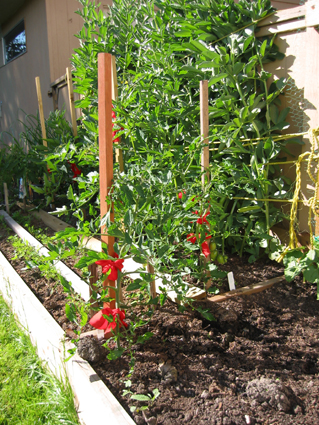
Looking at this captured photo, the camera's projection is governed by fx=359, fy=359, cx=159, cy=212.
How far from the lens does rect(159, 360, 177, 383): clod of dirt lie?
4.60ft

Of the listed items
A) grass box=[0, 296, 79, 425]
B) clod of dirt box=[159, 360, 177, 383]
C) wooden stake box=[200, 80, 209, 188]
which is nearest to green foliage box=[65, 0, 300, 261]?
wooden stake box=[200, 80, 209, 188]

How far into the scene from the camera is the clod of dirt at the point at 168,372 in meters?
1.40

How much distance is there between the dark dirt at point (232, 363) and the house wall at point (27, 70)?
6.02 meters

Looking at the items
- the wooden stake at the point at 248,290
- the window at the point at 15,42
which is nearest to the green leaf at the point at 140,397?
the wooden stake at the point at 248,290

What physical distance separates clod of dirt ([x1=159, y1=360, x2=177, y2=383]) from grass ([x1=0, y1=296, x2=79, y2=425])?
381 millimetres

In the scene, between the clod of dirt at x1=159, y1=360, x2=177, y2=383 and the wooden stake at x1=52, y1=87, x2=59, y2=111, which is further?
the wooden stake at x1=52, y1=87, x2=59, y2=111

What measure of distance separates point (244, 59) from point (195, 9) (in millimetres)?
467

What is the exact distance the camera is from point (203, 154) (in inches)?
73.5

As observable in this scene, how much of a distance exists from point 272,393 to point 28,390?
1.07m

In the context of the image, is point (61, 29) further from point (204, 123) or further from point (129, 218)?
point (129, 218)

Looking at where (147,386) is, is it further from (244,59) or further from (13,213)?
(13,213)

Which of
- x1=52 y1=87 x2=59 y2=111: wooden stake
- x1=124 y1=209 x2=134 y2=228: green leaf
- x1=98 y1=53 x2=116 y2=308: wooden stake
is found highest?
x1=52 y1=87 x2=59 y2=111: wooden stake

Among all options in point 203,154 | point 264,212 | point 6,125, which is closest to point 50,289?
point 203,154

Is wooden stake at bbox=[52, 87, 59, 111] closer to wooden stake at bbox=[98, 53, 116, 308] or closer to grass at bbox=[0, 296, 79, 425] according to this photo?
grass at bbox=[0, 296, 79, 425]
